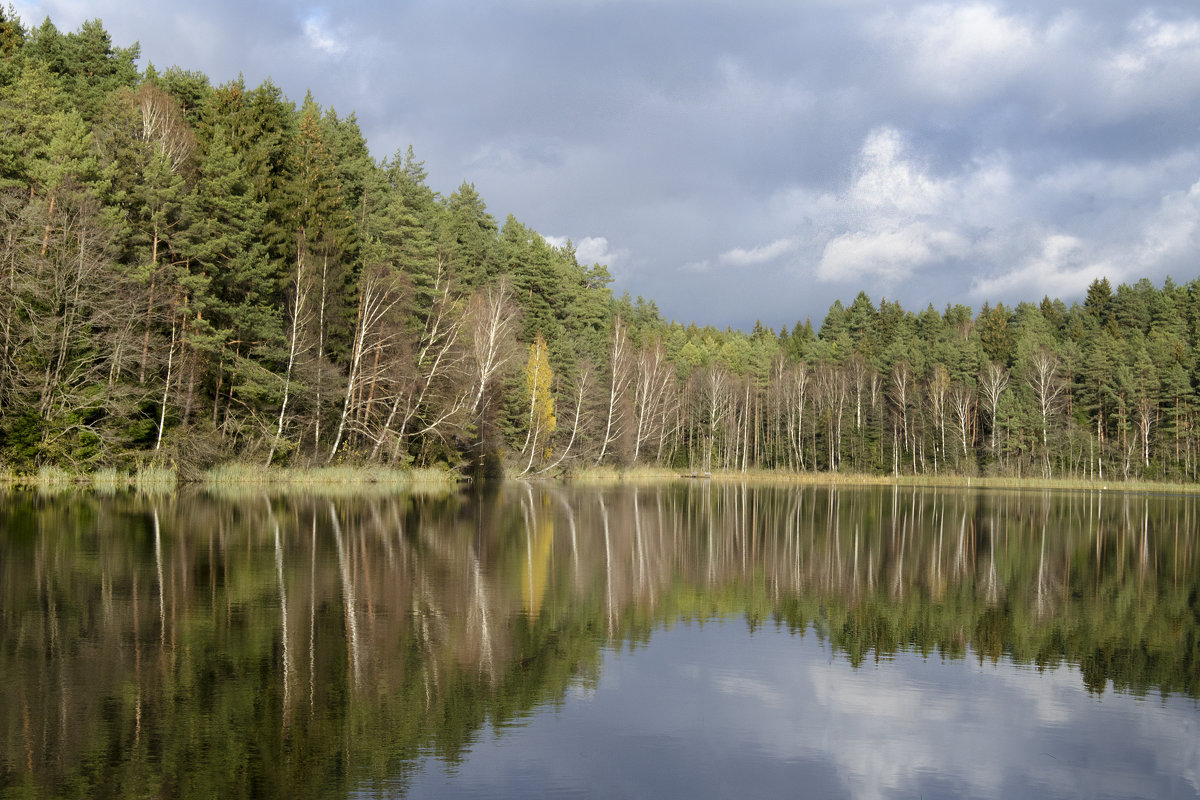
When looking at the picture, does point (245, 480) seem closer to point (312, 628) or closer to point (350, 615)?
point (350, 615)

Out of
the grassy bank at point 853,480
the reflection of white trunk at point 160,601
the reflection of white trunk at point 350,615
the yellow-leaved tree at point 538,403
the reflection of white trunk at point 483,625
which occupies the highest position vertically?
the yellow-leaved tree at point 538,403

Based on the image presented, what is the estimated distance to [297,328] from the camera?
45906 millimetres

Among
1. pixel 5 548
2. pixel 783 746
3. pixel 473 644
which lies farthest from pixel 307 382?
pixel 783 746

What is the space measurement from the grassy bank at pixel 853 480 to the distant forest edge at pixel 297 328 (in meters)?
1.84

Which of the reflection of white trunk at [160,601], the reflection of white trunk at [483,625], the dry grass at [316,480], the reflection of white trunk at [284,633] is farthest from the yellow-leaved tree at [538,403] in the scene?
the reflection of white trunk at [483,625]

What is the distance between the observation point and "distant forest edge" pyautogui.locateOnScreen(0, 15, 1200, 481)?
128 feet

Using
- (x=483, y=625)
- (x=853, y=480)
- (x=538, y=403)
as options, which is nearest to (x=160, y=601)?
(x=483, y=625)

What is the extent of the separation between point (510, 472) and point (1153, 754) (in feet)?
194

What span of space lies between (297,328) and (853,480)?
197 ft

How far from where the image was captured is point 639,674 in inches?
432

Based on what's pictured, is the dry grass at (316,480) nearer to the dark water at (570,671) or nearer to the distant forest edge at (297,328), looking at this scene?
the distant forest edge at (297,328)

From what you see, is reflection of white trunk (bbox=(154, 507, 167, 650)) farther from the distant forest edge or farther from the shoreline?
the distant forest edge

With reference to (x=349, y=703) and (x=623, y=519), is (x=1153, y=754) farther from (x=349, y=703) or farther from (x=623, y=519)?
Result: (x=623, y=519)

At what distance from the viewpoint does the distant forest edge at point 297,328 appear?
38969mm
